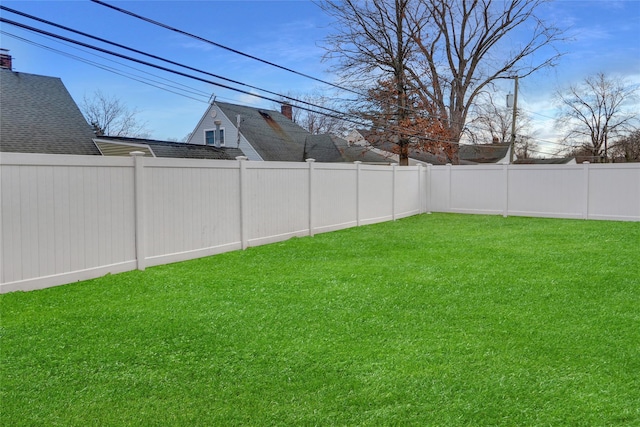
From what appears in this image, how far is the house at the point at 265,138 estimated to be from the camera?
68.9 feet

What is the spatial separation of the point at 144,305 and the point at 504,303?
3.21 m

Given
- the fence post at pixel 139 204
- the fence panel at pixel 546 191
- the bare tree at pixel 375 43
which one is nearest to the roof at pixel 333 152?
the bare tree at pixel 375 43

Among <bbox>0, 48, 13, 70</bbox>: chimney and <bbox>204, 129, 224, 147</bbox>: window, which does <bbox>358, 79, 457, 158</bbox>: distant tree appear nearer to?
<bbox>204, 129, 224, 147</bbox>: window

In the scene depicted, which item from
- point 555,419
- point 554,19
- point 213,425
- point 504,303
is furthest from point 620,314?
point 554,19

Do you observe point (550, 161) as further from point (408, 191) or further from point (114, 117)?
point (114, 117)

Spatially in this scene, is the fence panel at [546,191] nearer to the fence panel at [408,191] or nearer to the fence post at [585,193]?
the fence post at [585,193]

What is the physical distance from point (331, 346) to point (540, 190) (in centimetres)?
1049

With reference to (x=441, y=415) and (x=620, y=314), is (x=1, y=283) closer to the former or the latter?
(x=441, y=415)

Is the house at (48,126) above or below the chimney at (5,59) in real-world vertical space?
below

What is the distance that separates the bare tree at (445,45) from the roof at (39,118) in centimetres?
967

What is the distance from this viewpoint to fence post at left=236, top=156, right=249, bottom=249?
7.21 m

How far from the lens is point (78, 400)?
2.56m

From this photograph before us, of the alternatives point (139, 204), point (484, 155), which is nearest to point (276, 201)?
point (139, 204)

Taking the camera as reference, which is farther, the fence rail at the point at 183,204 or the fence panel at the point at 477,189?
the fence panel at the point at 477,189
